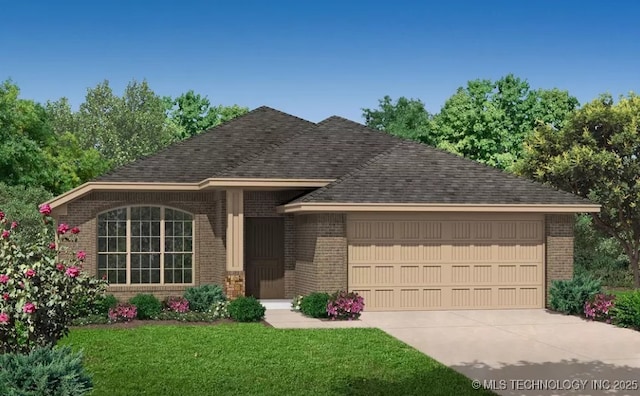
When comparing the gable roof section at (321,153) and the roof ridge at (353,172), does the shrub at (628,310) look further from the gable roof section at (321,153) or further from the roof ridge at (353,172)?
the gable roof section at (321,153)

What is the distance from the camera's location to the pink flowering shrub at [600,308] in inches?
836

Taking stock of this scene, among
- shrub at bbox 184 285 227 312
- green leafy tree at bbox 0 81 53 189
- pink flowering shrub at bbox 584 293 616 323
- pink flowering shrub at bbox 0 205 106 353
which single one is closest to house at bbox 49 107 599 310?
shrub at bbox 184 285 227 312

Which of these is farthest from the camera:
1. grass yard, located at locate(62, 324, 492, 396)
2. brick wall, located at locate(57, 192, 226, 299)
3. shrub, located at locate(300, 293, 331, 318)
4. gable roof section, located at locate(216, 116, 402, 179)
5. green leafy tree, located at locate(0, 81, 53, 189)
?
green leafy tree, located at locate(0, 81, 53, 189)

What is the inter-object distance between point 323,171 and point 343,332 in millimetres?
7181

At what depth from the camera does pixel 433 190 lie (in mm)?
23812

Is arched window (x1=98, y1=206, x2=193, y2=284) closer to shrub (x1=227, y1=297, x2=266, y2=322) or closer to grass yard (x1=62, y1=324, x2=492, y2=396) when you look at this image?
shrub (x1=227, y1=297, x2=266, y2=322)

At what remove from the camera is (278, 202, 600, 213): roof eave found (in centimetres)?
2238

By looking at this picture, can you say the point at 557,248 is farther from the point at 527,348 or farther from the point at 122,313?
the point at 122,313

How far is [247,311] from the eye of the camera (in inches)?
826

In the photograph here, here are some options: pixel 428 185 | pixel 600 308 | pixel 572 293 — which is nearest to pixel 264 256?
pixel 428 185

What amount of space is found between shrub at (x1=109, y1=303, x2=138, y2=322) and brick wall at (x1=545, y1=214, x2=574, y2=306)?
10.7 m

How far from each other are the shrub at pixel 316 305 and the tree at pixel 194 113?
40.0 meters

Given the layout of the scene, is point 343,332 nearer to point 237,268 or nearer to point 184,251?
point 237,268

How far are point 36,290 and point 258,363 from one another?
16.5 feet
